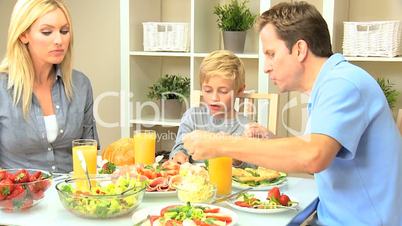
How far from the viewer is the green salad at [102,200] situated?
1.44 meters

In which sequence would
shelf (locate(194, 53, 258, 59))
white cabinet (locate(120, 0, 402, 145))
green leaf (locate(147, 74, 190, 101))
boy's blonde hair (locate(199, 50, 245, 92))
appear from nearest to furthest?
boy's blonde hair (locate(199, 50, 245, 92)), shelf (locate(194, 53, 258, 59)), white cabinet (locate(120, 0, 402, 145)), green leaf (locate(147, 74, 190, 101))

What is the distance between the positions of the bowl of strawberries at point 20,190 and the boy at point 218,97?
2.58 ft

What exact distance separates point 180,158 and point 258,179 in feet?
1.43

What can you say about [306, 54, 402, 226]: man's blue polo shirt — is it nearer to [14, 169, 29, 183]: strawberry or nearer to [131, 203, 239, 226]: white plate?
[131, 203, 239, 226]: white plate

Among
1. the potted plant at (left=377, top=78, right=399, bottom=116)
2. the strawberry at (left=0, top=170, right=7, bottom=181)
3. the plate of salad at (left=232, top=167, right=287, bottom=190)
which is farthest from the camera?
the potted plant at (left=377, top=78, right=399, bottom=116)

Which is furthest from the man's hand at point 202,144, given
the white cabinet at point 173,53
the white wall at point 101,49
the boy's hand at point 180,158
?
the white wall at point 101,49

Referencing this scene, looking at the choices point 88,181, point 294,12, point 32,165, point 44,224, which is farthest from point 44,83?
point 294,12

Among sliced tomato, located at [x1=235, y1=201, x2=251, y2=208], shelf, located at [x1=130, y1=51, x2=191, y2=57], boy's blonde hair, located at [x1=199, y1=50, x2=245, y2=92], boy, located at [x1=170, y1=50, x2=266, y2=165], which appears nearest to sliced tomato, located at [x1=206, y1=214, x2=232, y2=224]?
sliced tomato, located at [x1=235, y1=201, x2=251, y2=208]

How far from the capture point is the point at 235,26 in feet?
9.61

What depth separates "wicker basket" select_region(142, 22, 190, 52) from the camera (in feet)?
9.87

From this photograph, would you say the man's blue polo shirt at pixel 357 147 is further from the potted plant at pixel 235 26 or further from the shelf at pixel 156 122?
the shelf at pixel 156 122

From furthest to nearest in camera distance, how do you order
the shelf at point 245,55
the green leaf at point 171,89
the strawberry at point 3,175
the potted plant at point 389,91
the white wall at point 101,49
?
the white wall at point 101,49
the green leaf at point 171,89
the shelf at point 245,55
the potted plant at point 389,91
the strawberry at point 3,175

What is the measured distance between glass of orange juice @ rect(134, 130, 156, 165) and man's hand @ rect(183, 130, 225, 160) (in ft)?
1.50

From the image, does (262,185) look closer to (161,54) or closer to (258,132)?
(258,132)
